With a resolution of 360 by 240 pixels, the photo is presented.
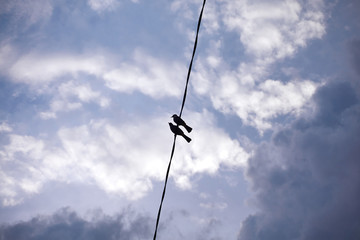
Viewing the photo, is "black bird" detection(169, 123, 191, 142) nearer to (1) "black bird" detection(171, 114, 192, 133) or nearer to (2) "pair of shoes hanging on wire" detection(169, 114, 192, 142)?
(2) "pair of shoes hanging on wire" detection(169, 114, 192, 142)

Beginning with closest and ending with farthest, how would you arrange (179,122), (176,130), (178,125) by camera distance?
(179,122) < (178,125) < (176,130)

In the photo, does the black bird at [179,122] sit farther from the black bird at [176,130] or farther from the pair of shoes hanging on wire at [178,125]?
the black bird at [176,130]

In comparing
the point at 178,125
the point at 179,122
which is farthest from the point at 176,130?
the point at 179,122

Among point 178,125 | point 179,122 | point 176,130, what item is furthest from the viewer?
point 176,130

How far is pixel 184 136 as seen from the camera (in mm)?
7754

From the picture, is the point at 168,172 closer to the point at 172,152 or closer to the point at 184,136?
the point at 172,152

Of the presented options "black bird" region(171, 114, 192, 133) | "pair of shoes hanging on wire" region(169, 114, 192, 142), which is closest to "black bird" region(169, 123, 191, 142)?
"pair of shoes hanging on wire" region(169, 114, 192, 142)

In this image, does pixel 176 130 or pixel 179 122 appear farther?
pixel 176 130

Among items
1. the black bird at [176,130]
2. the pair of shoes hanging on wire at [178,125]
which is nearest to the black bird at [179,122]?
the pair of shoes hanging on wire at [178,125]

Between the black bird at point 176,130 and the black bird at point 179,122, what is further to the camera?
the black bird at point 176,130

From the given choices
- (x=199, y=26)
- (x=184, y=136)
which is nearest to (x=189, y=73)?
(x=199, y=26)

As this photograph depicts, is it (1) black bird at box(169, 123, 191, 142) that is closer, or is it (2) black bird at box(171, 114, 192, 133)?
(2) black bird at box(171, 114, 192, 133)

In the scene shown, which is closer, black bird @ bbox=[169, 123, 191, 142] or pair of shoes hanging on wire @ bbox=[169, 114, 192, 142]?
pair of shoes hanging on wire @ bbox=[169, 114, 192, 142]

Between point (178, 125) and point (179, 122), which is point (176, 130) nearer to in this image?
→ point (178, 125)
